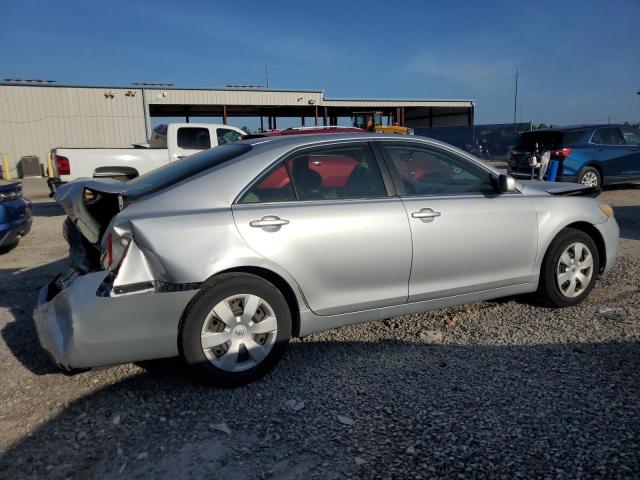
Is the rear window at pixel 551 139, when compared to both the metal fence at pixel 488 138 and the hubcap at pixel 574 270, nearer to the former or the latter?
the hubcap at pixel 574 270

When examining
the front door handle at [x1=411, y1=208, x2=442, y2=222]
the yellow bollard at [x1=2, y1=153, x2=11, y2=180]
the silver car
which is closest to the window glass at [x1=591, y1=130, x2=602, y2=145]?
the silver car

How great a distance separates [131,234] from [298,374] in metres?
1.40

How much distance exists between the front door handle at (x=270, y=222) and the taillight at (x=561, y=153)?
10.4 meters

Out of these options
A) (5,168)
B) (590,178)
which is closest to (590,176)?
(590,178)

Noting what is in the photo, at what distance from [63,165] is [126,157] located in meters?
1.19

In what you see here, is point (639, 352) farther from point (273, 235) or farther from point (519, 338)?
point (273, 235)

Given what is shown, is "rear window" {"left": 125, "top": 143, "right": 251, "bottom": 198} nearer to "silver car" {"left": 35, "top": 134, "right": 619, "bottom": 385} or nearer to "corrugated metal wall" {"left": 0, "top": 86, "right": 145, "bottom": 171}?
"silver car" {"left": 35, "top": 134, "right": 619, "bottom": 385}

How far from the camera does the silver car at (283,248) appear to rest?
2957 millimetres

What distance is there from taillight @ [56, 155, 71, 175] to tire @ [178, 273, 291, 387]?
8.41 m

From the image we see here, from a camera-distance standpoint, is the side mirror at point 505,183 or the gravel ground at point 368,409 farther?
the side mirror at point 505,183

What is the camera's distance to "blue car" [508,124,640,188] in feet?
38.7

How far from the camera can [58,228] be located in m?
9.31

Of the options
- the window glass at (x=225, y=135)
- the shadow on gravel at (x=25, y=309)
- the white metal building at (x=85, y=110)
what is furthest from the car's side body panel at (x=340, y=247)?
the white metal building at (x=85, y=110)

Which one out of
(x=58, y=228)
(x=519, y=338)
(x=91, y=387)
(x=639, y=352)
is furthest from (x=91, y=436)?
(x=58, y=228)
